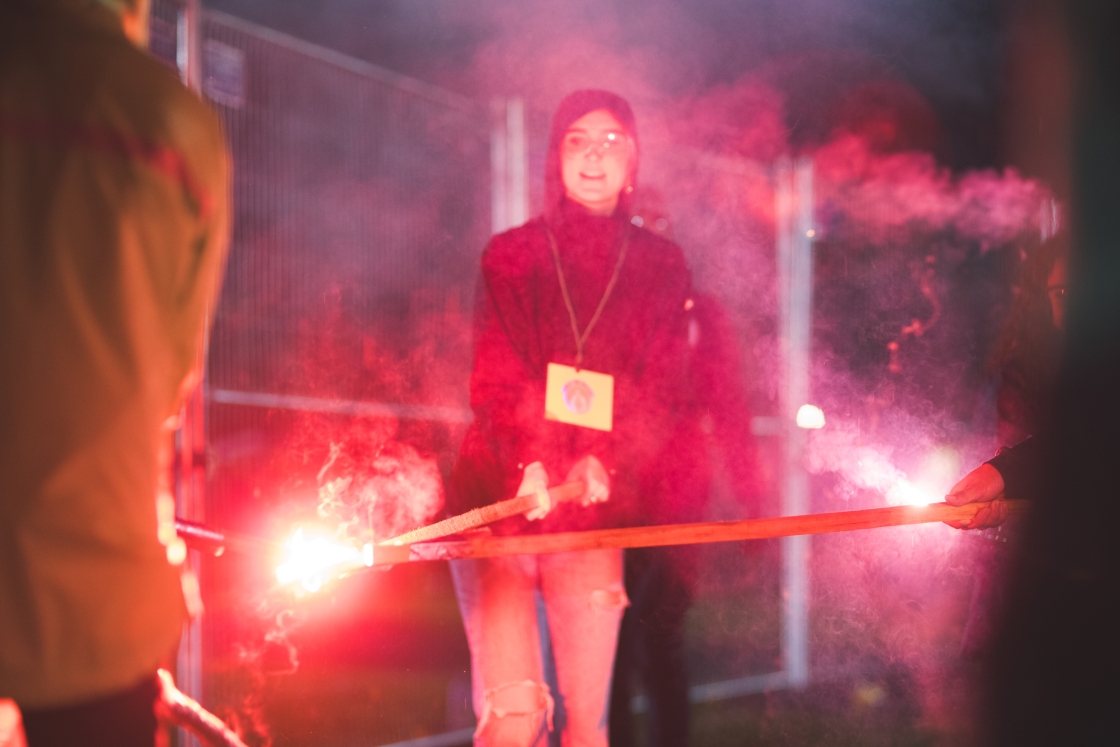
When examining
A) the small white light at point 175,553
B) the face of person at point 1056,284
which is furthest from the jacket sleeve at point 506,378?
the face of person at point 1056,284

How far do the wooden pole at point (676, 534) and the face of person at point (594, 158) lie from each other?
3.63ft

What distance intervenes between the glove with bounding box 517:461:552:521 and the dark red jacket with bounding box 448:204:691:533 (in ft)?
0.56

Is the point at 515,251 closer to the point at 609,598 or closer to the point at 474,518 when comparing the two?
the point at 474,518

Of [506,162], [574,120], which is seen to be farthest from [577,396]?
[506,162]

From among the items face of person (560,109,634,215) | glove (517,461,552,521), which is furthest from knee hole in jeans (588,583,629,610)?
face of person (560,109,634,215)

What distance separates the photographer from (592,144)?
108 inches

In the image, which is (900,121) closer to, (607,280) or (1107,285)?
(607,280)

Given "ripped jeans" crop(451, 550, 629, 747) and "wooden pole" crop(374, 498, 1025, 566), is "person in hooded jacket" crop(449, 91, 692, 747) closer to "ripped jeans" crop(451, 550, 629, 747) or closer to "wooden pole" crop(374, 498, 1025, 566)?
"ripped jeans" crop(451, 550, 629, 747)

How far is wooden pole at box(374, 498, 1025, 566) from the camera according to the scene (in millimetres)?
2283

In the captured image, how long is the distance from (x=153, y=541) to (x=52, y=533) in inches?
5.2

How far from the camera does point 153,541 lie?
114 cm

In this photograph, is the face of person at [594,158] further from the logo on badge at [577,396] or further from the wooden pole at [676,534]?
the wooden pole at [676,534]

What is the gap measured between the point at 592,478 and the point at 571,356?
1.41 ft

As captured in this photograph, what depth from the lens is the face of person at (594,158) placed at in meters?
2.72
